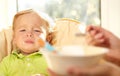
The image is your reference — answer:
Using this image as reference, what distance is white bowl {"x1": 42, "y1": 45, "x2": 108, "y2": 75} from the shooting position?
0.65 metres

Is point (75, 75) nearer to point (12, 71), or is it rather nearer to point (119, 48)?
point (119, 48)

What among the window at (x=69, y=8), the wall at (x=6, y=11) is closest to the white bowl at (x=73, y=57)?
the wall at (x=6, y=11)

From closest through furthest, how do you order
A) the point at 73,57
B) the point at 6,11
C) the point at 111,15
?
1. the point at 73,57
2. the point at 6,11
3. the point at 111,15

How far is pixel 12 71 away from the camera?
139 cm

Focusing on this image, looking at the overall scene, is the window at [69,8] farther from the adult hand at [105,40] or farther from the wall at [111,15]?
the adult hand at [105,40]

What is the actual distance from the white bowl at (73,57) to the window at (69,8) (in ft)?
4.94

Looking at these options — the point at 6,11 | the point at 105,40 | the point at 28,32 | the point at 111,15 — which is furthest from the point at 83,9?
the point at 105,40

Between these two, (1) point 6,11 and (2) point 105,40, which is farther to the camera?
(1) point 6,11

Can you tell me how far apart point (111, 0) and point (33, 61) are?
1.03 meters

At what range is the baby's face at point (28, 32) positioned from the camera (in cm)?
142

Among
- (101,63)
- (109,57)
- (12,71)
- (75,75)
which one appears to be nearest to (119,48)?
(109,57)

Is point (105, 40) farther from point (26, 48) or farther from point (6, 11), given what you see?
point (6, 11)

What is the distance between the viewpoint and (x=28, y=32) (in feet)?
4.71

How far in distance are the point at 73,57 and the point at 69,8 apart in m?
1.62
